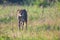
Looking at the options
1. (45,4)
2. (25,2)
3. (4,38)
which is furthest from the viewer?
(25,2)

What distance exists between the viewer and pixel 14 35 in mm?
14477

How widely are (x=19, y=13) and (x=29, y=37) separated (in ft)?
18.2

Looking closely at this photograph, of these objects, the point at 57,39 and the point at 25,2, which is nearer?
the point at 57,39

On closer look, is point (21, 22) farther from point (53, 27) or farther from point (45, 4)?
point (45, 4)

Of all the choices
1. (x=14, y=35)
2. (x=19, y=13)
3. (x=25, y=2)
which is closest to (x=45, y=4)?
(x=25, y=2)

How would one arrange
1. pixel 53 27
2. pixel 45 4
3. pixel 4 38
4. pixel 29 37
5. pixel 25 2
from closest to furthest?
pixel 4 38 → pixel 29 37 → pixel 53 27 → pixel 45 4 → pixel 25 2

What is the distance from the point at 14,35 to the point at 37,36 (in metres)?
1.15

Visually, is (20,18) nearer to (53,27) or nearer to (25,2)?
(53,27)

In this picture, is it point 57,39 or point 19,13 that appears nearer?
point 57,39

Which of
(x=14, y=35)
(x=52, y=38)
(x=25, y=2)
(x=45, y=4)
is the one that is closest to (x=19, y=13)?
(x=14, y=35)

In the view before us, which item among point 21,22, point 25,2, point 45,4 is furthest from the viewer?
point 25,2

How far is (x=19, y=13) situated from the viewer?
1922 centimetres

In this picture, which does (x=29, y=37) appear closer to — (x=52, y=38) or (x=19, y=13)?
(x=52, y=38)

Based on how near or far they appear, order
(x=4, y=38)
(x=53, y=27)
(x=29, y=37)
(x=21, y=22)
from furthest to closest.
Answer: (x=21, y=22) < (x=53, y=27) < (x=29, y=37) < (x=4, y=38)
